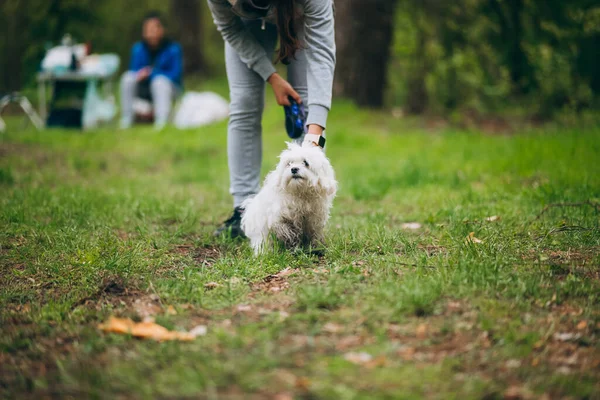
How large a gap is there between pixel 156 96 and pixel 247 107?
759cm

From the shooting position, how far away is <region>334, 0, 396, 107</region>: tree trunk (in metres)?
10.5

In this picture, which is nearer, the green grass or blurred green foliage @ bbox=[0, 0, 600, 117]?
the green grass

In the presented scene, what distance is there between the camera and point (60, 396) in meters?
2.21

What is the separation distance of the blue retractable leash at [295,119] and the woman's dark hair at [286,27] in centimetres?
31

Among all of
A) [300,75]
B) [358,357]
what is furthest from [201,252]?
[358,357]

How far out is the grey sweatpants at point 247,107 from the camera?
423cm

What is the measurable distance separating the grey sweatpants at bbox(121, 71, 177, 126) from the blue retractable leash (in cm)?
758

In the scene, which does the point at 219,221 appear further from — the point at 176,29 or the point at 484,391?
the point at 176,29

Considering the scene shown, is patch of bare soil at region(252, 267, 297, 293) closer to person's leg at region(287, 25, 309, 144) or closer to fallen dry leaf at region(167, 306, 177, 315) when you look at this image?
fallen dry leaf at region(167, 306, 177, 315)

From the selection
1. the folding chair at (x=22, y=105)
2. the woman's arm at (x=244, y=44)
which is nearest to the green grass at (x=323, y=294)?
the woman's arm at (x=244, y=44)

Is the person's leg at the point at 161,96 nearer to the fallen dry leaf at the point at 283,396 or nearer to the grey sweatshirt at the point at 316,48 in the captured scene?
the grey sweatshirt at the point at 316,48

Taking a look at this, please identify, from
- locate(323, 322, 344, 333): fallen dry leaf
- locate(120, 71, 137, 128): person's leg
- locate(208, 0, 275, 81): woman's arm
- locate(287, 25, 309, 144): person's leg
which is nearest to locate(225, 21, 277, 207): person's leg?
locate(208, 0, 275, 81): woman's arm

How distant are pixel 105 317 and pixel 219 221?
7.43 feet

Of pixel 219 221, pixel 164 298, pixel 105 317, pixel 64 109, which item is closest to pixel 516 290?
pixel 164 298
